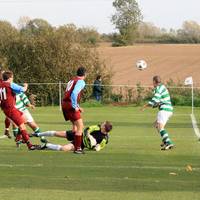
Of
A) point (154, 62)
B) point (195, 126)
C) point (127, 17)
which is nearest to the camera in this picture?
point (195, 126)

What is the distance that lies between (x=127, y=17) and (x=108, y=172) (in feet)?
266

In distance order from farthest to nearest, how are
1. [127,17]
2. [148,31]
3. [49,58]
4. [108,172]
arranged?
1. [148,31]
2. [127,17]
3. [49,58]
4. [108,172]

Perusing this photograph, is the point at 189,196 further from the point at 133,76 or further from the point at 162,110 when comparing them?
the point at 133,76

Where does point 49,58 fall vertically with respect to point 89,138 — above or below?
Answer: above

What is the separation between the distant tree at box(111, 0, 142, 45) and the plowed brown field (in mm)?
17113

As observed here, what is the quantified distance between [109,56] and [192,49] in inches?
332

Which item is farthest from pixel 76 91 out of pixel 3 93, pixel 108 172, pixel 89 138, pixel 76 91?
pixel 108 172

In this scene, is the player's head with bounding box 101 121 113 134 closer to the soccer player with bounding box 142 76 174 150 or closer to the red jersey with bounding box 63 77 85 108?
the red jersey with bounding box 63 77 85 108

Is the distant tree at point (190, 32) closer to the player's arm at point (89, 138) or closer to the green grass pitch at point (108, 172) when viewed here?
the green grass pitch at point (108, 172)

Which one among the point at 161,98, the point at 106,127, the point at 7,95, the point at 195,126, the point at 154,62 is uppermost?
the point at 7,95

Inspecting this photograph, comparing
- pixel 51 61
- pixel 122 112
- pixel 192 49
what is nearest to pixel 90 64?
pixel 51 61

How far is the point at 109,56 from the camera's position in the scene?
6888cm

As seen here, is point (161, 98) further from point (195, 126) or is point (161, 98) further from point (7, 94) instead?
point (195, 126)

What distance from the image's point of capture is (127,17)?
9369 cm
